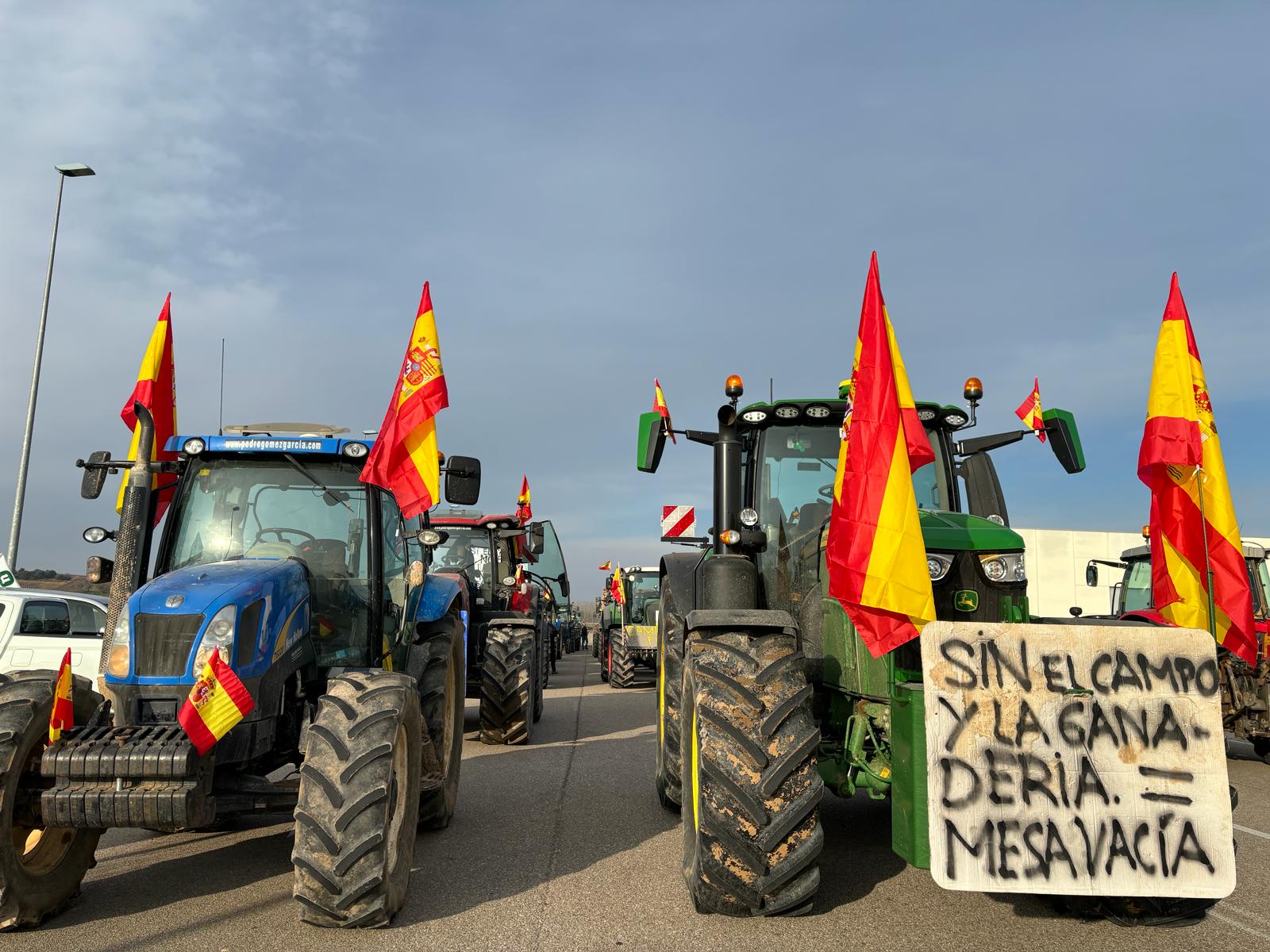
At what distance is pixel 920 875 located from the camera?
5.15 meters

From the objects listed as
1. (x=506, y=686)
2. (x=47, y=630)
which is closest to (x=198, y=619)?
(x=506, y=686)

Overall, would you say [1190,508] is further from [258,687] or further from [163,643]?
[163,643]

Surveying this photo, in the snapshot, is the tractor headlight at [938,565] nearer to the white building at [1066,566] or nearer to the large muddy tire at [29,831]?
the large muddy tire at [29,831]

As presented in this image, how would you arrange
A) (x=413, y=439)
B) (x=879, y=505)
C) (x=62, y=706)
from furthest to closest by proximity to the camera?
(x=413, y=439) < (x=62, y=706) < (x=879, y=505)

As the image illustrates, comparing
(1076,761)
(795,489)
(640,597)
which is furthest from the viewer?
(640,597)

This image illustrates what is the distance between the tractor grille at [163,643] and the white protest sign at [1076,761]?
128 inches

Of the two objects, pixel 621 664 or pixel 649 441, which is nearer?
pixel 649 441

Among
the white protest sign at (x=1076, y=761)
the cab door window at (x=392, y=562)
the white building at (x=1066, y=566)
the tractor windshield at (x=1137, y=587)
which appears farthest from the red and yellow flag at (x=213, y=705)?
the white building at (x=1066, y=566)

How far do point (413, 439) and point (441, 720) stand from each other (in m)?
1.88

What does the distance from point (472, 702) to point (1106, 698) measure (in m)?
12.9

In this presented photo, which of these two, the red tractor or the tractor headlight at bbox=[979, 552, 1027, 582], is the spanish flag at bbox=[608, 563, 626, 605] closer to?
the red tractor

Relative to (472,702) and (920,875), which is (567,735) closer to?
(472,702)

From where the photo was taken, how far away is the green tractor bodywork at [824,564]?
4.62 metres

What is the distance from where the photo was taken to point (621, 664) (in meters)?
18.1
